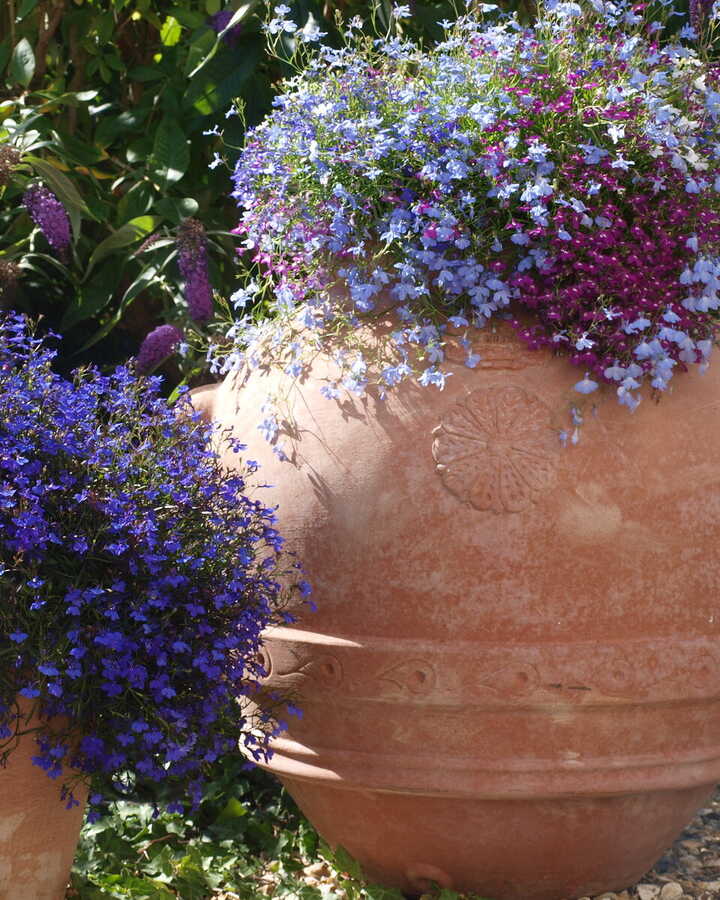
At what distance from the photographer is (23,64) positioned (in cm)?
296

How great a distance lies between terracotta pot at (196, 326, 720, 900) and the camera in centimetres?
183

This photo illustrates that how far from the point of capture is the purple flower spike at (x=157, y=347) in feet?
8.12

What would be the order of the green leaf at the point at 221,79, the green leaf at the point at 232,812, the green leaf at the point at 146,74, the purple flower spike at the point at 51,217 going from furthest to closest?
the green leaf at the point at 146,74 → the green leaf at the point at 221,79 → the purple flower spike at the point at 51,217 → the green leaf at the point at 232,812

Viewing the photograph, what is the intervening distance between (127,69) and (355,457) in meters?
2.02

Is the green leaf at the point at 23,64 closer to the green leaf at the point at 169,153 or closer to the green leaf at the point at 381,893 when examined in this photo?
the green leaf at the point at 169,153

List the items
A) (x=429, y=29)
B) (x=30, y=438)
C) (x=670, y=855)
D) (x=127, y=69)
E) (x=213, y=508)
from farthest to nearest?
(x=127, y=69)
(x=429, y=29)
(x=670, y=855)
(x=213, y=508)
(x=30, y=438)

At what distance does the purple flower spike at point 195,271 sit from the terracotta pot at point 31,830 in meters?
1.05

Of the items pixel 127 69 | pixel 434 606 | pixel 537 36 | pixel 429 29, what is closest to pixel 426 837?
pixel 434 606

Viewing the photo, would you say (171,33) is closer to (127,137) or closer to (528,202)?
(127,137)

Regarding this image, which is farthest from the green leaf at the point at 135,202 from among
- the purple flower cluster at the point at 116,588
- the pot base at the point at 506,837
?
the pot base at the point at 506,837

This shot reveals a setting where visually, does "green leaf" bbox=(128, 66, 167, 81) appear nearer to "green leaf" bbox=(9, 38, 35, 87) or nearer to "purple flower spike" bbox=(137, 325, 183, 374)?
"green leaf" bbox=(9, 38, 35, 87)

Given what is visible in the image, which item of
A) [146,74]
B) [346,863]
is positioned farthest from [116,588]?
[146,74]

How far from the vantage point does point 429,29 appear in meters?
2.92

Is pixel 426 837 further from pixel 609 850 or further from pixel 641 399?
pixel 641 399
